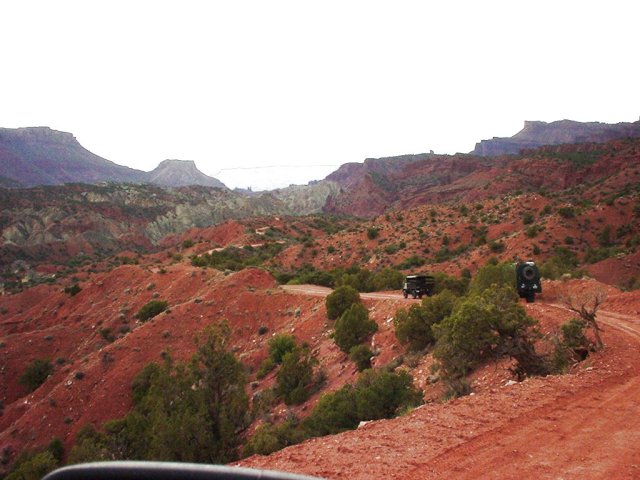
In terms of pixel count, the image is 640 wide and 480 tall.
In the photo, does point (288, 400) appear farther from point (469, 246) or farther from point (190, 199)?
point (190, 199)

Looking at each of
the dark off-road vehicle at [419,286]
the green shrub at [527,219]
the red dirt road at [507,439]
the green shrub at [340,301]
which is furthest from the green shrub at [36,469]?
the green shrub at [527,219]

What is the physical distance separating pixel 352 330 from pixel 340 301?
4.17m

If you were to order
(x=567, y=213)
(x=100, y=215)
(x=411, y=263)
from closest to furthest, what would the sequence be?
1. (x=567, y=213)
2. (x=411, y=263)
3. (x=100, y=215)

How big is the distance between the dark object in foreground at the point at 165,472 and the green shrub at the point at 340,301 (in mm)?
24235

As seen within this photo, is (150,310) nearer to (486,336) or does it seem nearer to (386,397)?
(386,397)

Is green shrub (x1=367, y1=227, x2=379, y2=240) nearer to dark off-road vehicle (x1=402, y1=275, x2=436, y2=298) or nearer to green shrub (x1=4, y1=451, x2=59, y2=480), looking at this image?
dark off-road vehicle (x1=402, y1=275, x2=436, y2=298)

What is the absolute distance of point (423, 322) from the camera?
18.6 metres

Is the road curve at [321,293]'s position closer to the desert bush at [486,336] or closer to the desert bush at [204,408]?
the desert bush at [204,408]

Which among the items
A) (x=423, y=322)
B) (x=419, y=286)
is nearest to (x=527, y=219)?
(x=419, y=286)

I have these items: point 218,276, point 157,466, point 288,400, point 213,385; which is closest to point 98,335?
point 218,276

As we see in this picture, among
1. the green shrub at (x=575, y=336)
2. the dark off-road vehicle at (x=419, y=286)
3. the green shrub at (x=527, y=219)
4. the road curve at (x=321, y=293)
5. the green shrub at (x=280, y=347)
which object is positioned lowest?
the green shrub at (x=280, y=347)

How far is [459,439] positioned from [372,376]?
22.2 ft

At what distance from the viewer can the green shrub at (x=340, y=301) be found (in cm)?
2619

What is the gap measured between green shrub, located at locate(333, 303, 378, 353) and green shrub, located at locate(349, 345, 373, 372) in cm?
170
